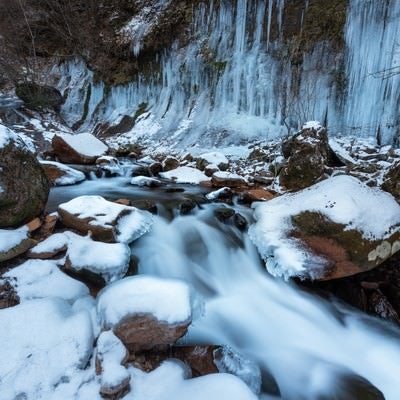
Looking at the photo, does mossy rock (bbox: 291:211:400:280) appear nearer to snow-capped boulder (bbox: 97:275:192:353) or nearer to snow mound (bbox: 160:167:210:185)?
snow-capped boulder (bbox: 97:275:192:353)

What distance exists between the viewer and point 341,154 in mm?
6824

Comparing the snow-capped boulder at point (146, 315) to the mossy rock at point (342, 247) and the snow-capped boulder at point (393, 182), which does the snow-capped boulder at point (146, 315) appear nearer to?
the mossy rock at point (342, 247)

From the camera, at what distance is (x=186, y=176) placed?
7262mm

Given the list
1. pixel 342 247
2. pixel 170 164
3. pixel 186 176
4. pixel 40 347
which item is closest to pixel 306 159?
pixel 186 176

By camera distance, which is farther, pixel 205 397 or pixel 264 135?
pixel 264 135

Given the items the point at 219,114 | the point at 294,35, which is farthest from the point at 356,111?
the point at 219,114

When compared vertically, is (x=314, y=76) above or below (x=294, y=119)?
above

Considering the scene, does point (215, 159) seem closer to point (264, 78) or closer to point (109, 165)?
point (109, 165)

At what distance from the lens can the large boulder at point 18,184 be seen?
125 inches

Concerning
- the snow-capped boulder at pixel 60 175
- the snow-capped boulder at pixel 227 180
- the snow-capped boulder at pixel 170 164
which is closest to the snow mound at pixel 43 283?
the snow-capped boulder at pixel 60 175

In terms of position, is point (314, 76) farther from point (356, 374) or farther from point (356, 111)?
point (356, 374)

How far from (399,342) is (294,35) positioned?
9187 mm

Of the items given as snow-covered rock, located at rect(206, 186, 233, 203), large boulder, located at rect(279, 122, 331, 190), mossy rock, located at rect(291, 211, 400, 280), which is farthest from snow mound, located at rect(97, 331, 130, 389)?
large boulder, located at rect(279, 122, 331, 190)

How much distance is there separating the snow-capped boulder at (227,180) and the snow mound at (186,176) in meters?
0.34
